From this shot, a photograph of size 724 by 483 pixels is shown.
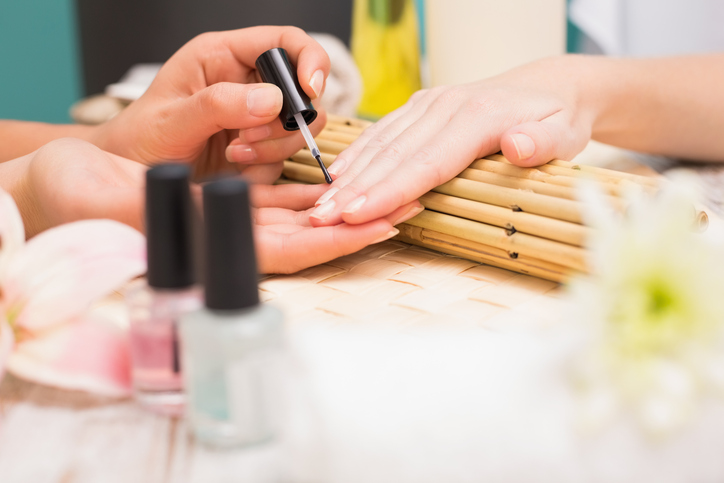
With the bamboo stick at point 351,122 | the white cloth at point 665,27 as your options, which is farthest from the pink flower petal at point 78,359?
the white cloth at point 665,27

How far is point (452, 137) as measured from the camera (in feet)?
1.93

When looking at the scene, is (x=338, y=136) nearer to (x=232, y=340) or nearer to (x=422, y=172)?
(x=422, y=172)

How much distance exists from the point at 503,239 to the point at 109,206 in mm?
296

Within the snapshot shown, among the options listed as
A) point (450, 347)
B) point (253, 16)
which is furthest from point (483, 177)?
point (253, 16)

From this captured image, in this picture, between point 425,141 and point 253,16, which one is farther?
point 253,16

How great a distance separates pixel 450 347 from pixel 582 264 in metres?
0.20

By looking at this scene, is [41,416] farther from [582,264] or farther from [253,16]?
[253,16]

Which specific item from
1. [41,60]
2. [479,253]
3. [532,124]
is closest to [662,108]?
[532,124]

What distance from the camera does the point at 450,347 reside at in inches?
12.0

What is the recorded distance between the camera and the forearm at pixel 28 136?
0.89 m

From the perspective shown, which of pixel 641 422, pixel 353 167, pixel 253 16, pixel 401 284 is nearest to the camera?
pixel 641 422

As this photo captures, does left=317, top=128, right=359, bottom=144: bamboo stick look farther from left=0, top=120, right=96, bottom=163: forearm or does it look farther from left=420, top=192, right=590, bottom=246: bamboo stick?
left=0, top=120, right=96, bottom=163: forearm

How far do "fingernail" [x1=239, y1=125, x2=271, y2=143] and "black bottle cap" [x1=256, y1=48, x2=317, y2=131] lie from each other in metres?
0.03

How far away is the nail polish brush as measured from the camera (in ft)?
2.06
